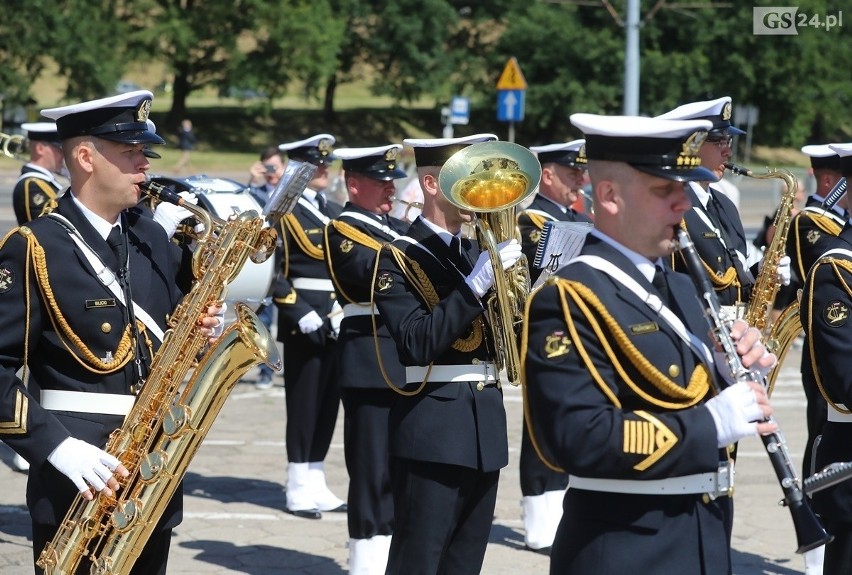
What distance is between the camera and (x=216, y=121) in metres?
44.8

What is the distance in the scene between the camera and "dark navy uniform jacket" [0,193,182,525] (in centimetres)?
405

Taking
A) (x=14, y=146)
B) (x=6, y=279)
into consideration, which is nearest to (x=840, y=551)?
(x=6, y=279)

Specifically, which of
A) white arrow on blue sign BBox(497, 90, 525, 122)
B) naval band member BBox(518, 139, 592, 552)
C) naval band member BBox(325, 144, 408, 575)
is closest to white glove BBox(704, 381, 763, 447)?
naval band member BBox(325, 144, 408, 575)

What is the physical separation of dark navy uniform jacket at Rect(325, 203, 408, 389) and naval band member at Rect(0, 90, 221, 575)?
186 cm

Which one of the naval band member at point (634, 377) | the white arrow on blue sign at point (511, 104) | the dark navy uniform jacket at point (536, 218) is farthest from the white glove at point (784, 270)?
the white arrow on blue sign at point (511, 104)

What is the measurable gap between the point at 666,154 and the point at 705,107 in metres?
0.54

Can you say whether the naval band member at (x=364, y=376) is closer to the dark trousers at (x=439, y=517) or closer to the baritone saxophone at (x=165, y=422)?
the dark trousers at (x=439, y=517)

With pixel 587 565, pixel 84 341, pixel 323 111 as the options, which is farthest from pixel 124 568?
pixel 323 111

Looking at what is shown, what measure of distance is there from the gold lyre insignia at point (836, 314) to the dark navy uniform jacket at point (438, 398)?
126 centimetres

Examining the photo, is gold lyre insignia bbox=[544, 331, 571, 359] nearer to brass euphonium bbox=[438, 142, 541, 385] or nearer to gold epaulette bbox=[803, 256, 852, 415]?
brass euphonium bbox=[438, 142, 541, 385]

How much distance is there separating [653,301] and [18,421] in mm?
1985

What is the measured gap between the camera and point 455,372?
16.0 ft

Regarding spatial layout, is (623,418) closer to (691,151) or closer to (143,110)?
(691,151)

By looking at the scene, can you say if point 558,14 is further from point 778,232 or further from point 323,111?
point 778,232
